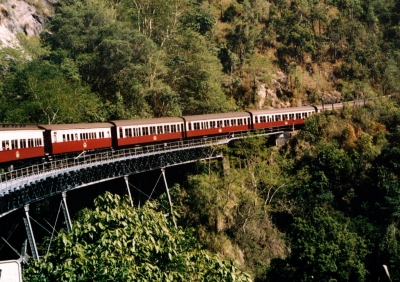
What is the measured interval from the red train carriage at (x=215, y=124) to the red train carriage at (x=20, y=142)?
49.1 ft

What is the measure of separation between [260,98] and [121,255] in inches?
2090

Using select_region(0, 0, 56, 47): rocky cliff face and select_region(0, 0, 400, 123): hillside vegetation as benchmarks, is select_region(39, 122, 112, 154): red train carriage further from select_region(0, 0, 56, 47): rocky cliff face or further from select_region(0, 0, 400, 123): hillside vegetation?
select_region(0, 0, 56, 47): rocky cliff face

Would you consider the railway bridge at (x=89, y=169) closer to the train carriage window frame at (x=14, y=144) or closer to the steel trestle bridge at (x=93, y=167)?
the steel trestle bridge at (x=93, y=167)

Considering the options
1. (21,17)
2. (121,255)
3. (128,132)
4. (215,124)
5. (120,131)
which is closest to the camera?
(121,255)

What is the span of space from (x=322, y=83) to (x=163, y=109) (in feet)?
85.5

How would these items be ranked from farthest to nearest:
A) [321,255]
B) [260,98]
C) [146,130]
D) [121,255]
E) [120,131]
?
[260,98] → [146,130] → [120,131] → [321,255] → [121,255]

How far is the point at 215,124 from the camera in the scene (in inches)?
1800

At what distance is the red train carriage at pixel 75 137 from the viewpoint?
32.5 meters

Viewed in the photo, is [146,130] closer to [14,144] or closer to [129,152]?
[129,152]

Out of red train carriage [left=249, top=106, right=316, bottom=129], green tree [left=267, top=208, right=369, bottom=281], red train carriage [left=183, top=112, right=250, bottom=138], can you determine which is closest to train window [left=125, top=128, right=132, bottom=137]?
red train carriage [left=183, top=112, right=250, bottom=138]

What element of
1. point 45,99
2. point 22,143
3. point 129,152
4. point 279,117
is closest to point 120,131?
point 129,152

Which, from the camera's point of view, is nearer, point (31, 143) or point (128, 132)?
point (31, 143)

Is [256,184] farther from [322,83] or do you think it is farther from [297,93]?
[322,83]

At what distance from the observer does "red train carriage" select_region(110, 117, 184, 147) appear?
1487 inches
